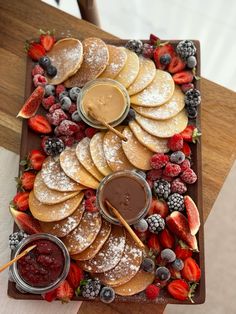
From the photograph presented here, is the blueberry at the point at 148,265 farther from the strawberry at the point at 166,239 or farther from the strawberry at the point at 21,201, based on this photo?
the strawberry at the point at 21,201

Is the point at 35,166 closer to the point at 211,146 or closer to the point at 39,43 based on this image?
the point at 39,43

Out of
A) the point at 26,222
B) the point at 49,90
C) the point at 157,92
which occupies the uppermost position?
the point at 157,92

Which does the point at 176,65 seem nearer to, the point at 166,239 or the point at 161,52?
the point at 161,52

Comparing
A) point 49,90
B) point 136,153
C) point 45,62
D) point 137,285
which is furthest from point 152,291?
point 45,62

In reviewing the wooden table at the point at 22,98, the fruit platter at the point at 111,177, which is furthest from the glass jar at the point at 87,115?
the wooden table at the point at 22,98

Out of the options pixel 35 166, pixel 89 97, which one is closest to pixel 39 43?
pixel 89 97

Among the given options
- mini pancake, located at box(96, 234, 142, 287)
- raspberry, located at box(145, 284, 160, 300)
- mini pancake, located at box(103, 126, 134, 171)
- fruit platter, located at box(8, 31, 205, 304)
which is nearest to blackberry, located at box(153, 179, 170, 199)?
fruit platter, located at box(8, 31, 205, 304)
